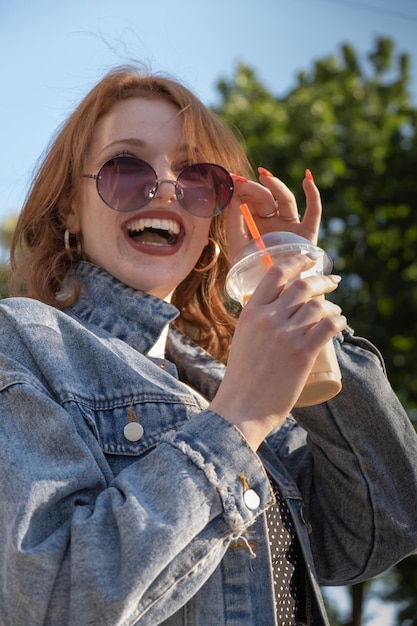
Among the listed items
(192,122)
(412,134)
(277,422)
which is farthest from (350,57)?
(277,422)

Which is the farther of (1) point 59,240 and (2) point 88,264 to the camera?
(1) point 59,240

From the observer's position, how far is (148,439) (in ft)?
6.35

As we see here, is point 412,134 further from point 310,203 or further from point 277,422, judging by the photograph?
point 277,422

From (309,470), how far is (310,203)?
775mm

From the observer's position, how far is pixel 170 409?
6.64 ft

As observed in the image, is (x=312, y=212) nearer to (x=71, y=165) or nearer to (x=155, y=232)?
(x=155, y=232)

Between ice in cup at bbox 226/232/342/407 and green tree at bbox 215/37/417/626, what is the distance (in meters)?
8.62

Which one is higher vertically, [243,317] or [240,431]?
[243,317]

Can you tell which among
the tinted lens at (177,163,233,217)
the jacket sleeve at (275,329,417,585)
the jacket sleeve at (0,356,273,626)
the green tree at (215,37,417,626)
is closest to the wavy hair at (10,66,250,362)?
the tinted lens at (177,163,233,217)

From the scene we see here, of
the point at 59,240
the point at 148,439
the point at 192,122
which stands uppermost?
the point at 192,122

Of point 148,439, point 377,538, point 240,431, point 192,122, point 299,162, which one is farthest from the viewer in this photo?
point 299,162

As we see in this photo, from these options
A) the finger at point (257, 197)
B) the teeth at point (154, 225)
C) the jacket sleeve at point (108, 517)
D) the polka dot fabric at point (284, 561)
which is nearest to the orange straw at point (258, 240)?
the finger at point (257, 197)

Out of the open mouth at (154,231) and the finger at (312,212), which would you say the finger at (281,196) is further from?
the open mouth at (154,231)

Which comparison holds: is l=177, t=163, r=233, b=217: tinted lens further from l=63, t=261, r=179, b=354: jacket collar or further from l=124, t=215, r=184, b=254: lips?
l=63, t=261, r=179, b=354: jacket collar
